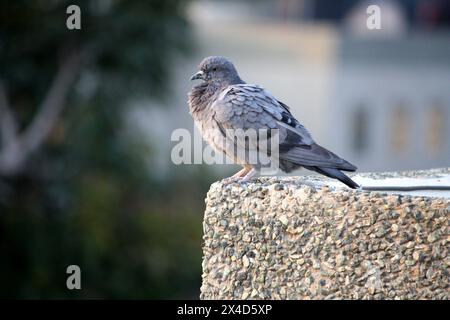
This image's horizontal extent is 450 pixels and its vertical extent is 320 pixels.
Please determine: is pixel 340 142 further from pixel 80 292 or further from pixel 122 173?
pixel 80 292

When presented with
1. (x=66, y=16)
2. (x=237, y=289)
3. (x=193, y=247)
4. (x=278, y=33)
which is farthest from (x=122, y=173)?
(x=237, y=289)

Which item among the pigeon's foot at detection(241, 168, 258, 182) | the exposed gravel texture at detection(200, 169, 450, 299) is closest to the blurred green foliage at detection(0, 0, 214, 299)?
the pigeon's foot at detection(241, 168, 258, 182)

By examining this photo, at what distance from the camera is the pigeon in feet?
24.5

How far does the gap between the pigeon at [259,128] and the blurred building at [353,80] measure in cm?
2341

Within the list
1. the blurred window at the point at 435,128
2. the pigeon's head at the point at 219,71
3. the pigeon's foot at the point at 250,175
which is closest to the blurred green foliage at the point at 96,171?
the blurred window at the point at 435,128

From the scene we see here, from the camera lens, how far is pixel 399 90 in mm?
35344

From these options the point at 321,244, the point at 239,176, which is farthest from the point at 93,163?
the point at 321,244

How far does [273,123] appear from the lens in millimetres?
7586

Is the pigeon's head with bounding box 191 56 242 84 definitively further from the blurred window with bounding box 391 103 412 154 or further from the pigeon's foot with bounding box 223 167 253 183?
the blurred window with bounding box 391 103 412 154

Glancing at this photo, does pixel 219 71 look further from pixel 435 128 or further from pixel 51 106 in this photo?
pixel 435 128

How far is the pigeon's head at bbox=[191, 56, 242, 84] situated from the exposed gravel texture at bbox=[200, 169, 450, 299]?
1.52m

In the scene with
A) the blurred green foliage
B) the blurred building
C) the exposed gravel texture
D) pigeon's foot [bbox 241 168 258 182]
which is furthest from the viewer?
the blurred building

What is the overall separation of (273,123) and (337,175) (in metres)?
0.64

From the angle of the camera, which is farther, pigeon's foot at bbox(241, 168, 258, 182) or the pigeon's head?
the pigeon's head
